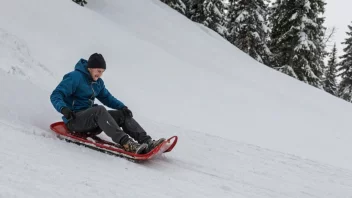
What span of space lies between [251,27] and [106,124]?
70.8 feet

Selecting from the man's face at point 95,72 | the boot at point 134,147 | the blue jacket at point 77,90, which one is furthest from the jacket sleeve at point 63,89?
the boot at point 134,147

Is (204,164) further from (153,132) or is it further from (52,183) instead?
(52,183)

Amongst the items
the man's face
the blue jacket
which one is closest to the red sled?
the blue jacket

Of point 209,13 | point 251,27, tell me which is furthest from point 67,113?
point 209,13

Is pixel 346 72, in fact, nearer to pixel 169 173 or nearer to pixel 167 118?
pixel 167 118

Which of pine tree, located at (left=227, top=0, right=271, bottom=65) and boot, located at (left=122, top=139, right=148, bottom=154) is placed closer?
boot, located at (left=122, top=139, right=148, bottom=154)

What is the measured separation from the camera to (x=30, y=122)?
5.32 m

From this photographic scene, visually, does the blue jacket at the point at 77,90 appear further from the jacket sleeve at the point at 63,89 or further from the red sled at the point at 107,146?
the red sled at the point at 107,146

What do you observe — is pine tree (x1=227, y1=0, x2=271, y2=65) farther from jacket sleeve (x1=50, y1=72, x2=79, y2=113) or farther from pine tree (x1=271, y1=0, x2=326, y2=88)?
jacket sleeve (x1=50, y1=72, x2=79, y2=113)

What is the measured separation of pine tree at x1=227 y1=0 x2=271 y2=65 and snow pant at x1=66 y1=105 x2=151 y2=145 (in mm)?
20825

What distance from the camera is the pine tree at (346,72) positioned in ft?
92.3

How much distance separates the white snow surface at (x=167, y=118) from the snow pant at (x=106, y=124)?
0.33 meters

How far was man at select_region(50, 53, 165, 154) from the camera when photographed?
467cm

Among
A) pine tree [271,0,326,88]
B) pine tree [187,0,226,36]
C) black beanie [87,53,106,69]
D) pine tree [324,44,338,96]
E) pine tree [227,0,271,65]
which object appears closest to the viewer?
black beanie [87,53,106,69]
